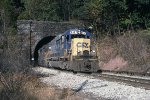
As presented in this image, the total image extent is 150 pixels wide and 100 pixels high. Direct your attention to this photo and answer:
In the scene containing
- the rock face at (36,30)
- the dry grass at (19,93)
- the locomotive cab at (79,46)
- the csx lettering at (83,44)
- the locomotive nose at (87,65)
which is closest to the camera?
the dry grass at (19,93)

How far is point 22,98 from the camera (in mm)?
12266

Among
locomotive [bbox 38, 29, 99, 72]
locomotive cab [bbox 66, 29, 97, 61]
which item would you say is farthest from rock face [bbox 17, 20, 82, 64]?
locomotive cab [bbox 66, 29, 97, 61]

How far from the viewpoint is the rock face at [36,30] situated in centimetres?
5091

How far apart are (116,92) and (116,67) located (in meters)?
18.0

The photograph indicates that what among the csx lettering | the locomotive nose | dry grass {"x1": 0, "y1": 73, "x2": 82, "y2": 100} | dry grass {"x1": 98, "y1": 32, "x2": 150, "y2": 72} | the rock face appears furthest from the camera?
the rock face

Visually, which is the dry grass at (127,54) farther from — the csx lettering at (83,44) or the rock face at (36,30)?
the rock face at (36,30)

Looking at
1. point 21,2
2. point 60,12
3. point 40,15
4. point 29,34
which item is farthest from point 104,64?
point 21,2

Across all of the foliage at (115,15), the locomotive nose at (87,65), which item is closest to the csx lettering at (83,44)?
the locomotive nose at (87,65)

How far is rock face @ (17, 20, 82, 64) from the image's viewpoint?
5091 centimetres

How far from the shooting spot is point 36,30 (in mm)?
52062

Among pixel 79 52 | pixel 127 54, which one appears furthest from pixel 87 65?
pixel 127 54

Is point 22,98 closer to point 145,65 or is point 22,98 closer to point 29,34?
point 145,65

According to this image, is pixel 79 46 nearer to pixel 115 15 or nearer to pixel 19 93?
pixel 19 93

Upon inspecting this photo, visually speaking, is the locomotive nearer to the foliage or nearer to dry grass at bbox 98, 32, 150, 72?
dry grass at bbox 98, 32, 150, 72
